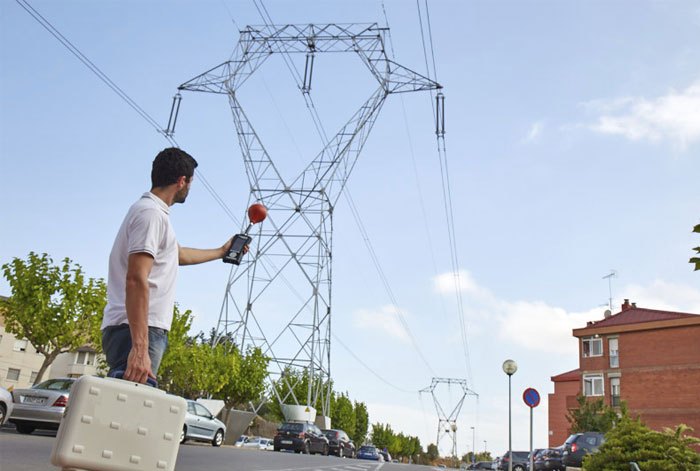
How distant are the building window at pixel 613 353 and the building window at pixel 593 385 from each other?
127 cm

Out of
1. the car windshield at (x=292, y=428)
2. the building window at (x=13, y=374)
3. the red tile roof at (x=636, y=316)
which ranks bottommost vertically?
the car windshield at (x=292, y=428)

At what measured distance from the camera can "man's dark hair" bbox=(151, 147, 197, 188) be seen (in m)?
3.15

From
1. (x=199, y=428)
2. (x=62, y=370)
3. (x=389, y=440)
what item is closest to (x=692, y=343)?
(x=199, y=428)

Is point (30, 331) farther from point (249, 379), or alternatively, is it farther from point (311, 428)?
point (249, 379)

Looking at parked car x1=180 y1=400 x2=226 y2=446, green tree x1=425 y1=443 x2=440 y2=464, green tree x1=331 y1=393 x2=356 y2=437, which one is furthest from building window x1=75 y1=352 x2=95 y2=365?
green tree x1=425 y1=443 x2=440 y2=464

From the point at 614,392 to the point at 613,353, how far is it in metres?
2.69

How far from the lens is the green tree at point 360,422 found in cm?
8319

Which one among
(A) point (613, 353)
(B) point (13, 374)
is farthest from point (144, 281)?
(B) point (13, 374)

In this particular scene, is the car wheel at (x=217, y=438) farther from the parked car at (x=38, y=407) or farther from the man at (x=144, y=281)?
the man at (x=144, y=281)

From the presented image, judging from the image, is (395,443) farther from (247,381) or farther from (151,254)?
(151,254)

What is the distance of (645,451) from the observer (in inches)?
434

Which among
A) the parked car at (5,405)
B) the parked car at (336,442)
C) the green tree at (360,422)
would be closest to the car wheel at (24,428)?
the parked car at (5,405)

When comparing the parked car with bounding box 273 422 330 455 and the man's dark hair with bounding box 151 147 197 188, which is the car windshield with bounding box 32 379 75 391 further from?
the parked car with bounding box 273 422 330 455

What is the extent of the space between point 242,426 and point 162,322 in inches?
1282
